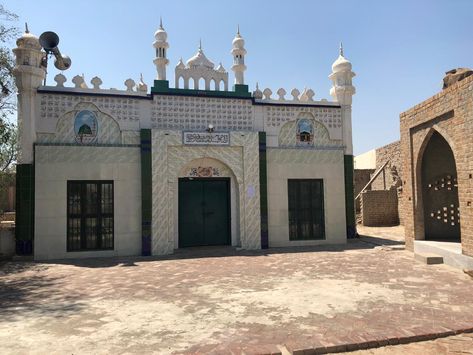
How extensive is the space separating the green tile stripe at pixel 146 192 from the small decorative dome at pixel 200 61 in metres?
2.68

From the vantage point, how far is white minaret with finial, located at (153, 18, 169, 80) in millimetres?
11555

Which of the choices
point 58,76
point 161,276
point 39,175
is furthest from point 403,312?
point 58,76

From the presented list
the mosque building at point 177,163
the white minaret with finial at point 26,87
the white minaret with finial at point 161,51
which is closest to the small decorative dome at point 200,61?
the mosque building at point 177,163

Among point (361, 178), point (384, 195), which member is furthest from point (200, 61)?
point (361, 178)

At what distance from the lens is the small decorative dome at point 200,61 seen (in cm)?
1175

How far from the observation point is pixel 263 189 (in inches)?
464

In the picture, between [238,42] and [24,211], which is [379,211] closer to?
[238,42]

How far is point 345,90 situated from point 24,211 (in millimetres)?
10921

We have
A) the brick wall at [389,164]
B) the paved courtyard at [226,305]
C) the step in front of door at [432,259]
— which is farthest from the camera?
the brick wall at [389,164]

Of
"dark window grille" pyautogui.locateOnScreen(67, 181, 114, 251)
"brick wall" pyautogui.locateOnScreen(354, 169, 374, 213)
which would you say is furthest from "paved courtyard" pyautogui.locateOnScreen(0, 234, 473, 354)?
"brick wall" pyautogui.locateOnScreen(354, 169, 374, 213)

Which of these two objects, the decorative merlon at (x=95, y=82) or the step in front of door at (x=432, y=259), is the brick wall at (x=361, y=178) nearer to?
the step in front of door at (x=432, y=259)

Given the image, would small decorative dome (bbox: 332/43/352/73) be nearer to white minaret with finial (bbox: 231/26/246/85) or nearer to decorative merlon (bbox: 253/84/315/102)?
decorative merlon (bbox: 253/84/315/102)

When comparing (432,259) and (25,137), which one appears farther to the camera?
(25,137)

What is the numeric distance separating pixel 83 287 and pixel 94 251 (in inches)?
145
